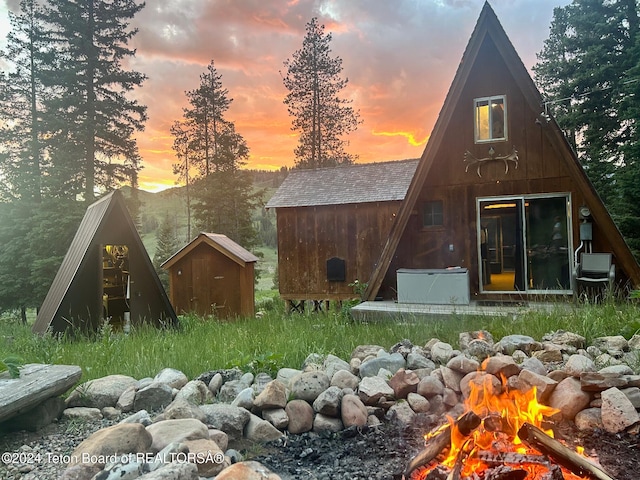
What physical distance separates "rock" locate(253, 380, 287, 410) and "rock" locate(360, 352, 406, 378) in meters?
0.88

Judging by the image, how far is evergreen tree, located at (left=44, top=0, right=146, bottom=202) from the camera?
1853 cm

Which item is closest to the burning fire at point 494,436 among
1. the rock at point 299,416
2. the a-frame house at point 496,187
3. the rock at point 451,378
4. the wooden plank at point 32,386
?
the rock at point 451,378

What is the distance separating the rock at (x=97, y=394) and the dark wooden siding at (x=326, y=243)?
11611 millimetres

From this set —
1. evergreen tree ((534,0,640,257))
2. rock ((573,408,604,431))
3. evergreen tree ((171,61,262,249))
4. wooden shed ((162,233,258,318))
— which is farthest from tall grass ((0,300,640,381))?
evergreen tree ((171,61,262,249))

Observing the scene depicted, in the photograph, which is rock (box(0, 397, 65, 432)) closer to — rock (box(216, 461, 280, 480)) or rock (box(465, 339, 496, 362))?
rock (box(216, 461, 280, 480))

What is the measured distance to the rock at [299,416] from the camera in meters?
3.46

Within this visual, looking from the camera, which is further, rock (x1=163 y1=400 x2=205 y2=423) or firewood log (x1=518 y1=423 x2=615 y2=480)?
rock (x1=163 y1=400 x2=205 y2=423)

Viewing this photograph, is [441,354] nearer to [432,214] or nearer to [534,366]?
[534,366]

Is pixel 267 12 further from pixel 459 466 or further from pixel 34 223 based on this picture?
pixel 459 466

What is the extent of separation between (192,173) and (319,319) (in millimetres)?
23422

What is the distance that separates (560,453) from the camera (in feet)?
8.44

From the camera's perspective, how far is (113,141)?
19.6 metres

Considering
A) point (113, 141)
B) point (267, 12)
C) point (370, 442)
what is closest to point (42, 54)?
point (113, 141)

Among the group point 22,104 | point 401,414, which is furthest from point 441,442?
point 22,104
